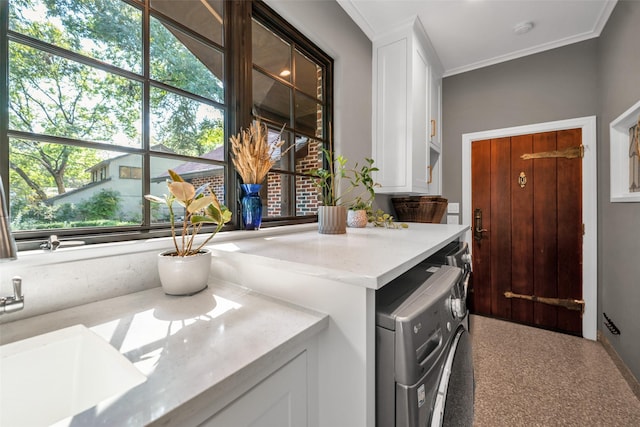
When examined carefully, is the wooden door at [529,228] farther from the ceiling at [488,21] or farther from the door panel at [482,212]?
the ceiling at [488,21]

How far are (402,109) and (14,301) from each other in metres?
2.39

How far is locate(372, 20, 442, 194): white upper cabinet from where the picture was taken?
217 cm

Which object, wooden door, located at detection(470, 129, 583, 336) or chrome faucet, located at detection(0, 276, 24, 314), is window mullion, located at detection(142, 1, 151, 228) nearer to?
chrome faucet, located at detection(0, 276, 24, 314)

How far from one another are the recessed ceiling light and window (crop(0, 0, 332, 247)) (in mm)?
1969

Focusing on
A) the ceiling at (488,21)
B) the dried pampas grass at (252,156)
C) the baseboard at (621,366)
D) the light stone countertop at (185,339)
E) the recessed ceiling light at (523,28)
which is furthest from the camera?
the recessed ceiling light at (523,28)

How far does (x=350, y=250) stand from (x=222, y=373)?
60 centimetres

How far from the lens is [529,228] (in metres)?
2.49

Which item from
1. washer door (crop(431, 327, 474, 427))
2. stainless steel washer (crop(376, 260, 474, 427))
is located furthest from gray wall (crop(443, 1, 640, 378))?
stainless steel washer (crop(376, 260, 474, 427))

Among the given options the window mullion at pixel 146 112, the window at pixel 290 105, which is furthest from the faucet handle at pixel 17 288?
the window at pixel 290 105

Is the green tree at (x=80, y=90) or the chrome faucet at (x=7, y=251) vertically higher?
the green tree at (x=80, y=90)

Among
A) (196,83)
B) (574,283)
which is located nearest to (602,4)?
(574,283)

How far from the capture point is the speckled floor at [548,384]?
55.5 inches

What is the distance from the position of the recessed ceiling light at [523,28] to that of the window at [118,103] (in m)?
1.97

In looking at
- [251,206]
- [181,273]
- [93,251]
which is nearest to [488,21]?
[251,206]
